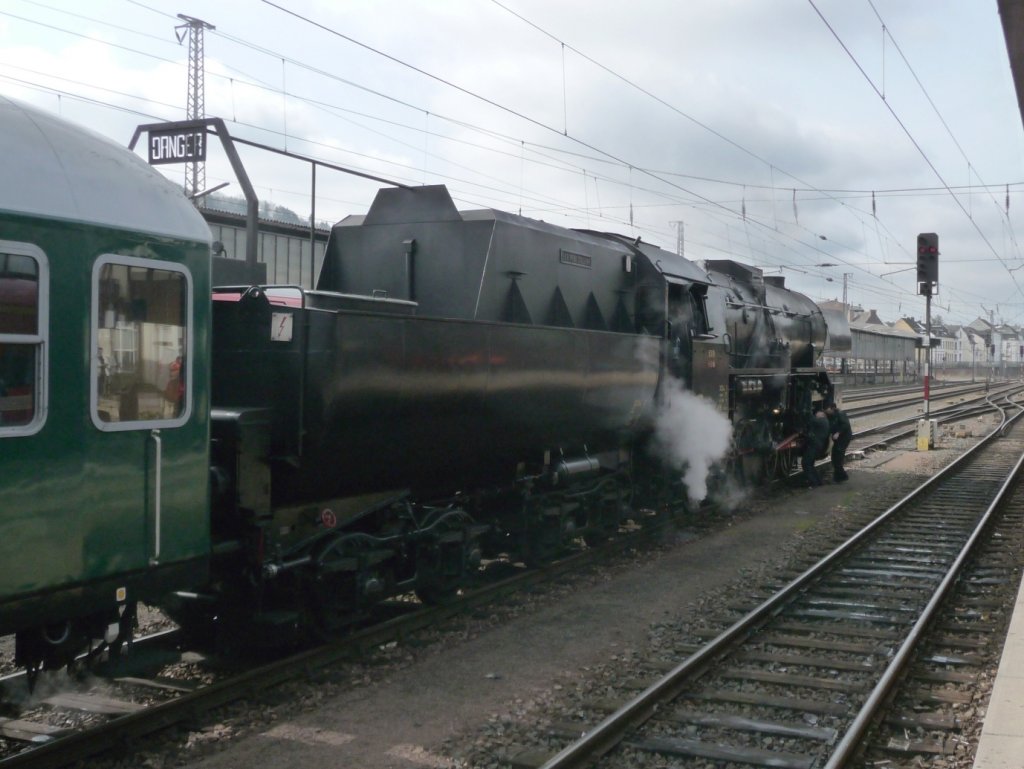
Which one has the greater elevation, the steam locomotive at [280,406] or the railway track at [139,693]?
the steam locomotive at [280,406]

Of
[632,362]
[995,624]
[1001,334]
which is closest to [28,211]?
[632,362]

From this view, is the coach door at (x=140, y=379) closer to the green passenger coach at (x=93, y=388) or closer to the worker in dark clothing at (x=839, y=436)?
the green passenger coach at (x=93, y=388)

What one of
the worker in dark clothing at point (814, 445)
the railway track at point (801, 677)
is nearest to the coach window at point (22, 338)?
the railway track at point (801, 677)

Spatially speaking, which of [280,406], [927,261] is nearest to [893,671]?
[280,406]

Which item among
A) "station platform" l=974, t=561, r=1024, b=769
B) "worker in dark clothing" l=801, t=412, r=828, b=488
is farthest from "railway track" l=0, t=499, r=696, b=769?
"worker in dark clothing" l=801, t=412, r=828, b=488

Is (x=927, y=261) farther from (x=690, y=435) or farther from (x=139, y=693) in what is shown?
(x=139, y=693)

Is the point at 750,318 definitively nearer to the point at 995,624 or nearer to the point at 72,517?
the point at 995,624

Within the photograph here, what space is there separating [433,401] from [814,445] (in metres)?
11.2

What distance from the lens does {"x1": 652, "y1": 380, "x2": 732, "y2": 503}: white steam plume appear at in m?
11.0

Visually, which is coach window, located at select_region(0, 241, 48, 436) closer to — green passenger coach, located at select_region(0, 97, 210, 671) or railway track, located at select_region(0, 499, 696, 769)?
green passenger coach, located at select_region(0, 97, 210, 671)

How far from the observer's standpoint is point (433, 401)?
6.48 m

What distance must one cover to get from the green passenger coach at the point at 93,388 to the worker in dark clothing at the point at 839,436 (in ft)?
43.0

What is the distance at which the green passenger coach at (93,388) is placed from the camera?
4039mm

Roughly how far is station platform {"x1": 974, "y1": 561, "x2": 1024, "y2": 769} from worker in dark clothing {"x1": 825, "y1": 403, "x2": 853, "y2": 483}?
10006 mm
